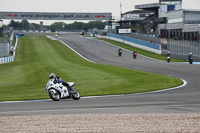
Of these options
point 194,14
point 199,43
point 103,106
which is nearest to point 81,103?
point 103,106

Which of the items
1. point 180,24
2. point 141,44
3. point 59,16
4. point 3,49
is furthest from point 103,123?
point 59,16

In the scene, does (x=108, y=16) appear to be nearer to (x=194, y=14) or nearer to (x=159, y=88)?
(x=194, y=14)

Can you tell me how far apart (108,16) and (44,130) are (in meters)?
90.0

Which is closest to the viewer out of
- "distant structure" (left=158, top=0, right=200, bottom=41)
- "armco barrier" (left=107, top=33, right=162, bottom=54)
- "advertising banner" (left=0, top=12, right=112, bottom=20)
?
"armco barrier" (left=107, top=33, right=162, bottom=54)

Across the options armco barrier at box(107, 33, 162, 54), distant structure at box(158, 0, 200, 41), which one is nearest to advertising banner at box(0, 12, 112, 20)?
armco barrier at box(107, 33, 162, 54)

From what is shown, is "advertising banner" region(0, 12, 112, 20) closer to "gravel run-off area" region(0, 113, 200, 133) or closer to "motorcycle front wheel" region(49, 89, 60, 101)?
"motorcycle front wheel" region(49, 89, 60, 101)

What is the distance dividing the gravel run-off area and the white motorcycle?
464 centimetres

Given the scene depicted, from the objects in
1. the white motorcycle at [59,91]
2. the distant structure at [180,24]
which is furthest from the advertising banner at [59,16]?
the white motorcycle at [59,91]

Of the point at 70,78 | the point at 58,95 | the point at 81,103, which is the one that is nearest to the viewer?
the point at 81,103

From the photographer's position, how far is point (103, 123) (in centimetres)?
1088

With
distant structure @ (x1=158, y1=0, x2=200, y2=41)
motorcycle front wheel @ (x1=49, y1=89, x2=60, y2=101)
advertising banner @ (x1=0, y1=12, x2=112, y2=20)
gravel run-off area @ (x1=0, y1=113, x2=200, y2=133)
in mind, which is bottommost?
motorcycle front wheel @ (x1=49, y1=89, x2=60, y2=101)

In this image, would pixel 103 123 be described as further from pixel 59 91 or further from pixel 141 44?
pixel 141 44

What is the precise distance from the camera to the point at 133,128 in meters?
10.1

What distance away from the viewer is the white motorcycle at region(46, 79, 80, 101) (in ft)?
55.3
